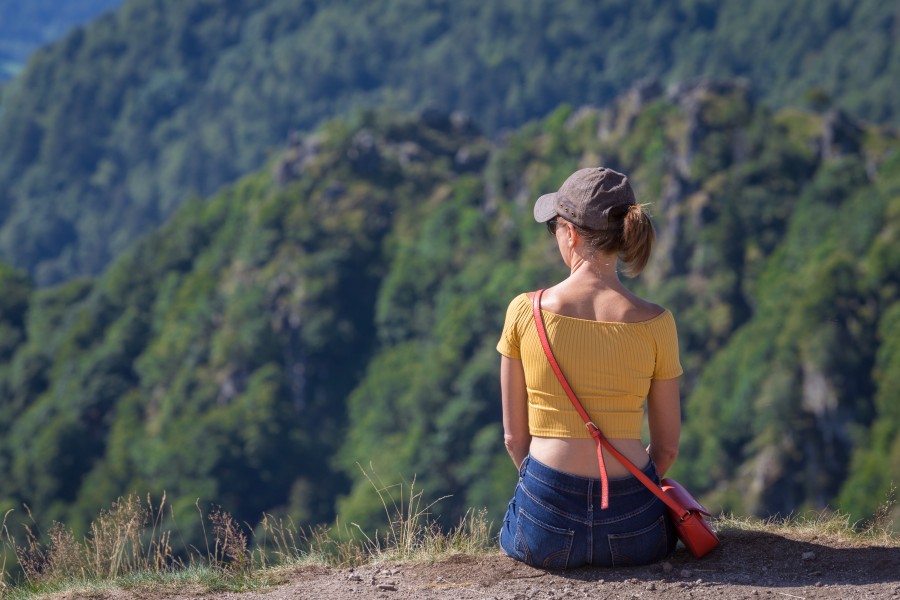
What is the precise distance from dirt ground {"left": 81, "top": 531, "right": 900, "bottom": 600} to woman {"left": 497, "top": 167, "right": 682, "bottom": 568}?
0.18 m

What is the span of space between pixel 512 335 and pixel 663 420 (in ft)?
2.53

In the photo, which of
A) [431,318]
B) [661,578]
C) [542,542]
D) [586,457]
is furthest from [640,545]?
[431,318]

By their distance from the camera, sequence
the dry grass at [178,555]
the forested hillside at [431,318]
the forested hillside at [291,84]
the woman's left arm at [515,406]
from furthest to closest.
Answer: the forested hillside at [291,84], the forested hillside at [431,318], the dry grass at [178,555], the woman's left arm at [515,406]

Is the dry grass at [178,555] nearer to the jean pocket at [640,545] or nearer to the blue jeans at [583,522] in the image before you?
the blue jeans at [583,522]

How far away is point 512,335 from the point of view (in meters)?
5.34

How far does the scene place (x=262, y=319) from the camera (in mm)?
87500

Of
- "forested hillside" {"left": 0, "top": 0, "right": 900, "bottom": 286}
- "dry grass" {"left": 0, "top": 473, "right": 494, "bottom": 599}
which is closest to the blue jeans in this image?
"dry grass" {"left": 0, "top": 473, "right": 494, "bottom": 599}

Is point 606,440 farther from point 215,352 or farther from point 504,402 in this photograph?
point 215,352

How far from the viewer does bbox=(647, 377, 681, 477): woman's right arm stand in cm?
540

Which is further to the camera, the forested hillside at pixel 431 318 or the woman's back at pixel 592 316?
the forested hillside at pixel 431 318

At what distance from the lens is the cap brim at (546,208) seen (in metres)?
5.29

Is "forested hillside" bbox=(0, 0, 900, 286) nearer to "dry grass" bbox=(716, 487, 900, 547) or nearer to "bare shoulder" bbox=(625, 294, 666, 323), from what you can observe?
"dry grass" bbox=(716, 487, 900, 547)

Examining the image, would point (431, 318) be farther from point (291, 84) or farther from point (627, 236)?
point (291, 84)

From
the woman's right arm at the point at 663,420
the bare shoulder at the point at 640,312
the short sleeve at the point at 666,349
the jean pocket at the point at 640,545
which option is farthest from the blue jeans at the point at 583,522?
the bare shoulder at the point at 640,312
